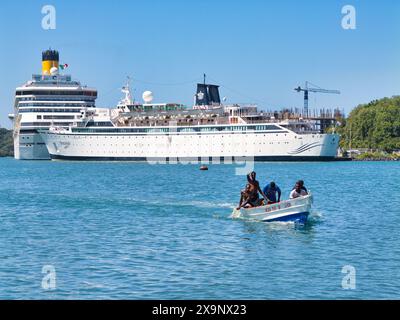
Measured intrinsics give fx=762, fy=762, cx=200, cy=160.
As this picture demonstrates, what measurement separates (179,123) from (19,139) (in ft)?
116

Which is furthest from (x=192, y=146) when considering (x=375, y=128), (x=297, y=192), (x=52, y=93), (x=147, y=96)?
(x=297, y=192)

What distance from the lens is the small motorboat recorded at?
3152 centimetres

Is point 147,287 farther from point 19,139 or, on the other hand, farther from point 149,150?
point 19,139

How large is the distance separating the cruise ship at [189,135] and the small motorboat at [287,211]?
75.9 meters

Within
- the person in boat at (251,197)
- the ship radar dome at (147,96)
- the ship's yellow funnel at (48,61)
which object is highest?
the ship's yellow funnel at (48,61)

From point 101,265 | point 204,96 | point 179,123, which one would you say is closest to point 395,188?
point 101,265

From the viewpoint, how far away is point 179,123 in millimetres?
119312

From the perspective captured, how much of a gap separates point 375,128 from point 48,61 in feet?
218

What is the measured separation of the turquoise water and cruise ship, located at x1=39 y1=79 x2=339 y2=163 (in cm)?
6339

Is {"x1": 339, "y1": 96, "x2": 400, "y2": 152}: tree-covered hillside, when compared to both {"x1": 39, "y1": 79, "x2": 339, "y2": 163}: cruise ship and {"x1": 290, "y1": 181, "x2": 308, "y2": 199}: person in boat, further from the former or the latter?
{"x1": 290, "y1": 181, "x2": 308, "y2": 199}: person in boat

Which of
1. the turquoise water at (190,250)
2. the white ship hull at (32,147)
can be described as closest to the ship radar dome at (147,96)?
the white ship hull at (32,147)

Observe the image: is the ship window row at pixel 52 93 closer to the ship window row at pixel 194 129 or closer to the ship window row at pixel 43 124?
the ship window row at pixel 43 124

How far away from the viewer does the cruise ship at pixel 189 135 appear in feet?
356

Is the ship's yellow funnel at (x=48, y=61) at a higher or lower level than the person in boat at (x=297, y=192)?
higher
